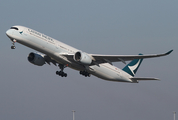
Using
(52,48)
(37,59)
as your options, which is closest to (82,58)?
(52,48)

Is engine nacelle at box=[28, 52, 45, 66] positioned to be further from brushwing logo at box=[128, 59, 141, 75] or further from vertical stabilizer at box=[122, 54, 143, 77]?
brushwing logo at box=[128, 59, 141, 75]

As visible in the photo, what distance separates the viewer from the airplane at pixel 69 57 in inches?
1663

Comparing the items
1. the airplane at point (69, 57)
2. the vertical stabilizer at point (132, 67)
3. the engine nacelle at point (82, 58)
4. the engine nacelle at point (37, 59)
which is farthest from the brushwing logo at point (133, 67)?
the engine nacelle at point (37, 59)

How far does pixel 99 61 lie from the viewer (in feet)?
154

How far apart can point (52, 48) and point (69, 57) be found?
284 cm

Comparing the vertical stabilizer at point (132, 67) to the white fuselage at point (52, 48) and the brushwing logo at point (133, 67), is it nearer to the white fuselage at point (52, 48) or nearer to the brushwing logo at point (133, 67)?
the brushwing logo at point (133, 67)

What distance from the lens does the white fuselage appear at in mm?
42156

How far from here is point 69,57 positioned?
147ft

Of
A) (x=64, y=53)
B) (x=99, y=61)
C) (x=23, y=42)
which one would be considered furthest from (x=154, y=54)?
(x=23, y=42)

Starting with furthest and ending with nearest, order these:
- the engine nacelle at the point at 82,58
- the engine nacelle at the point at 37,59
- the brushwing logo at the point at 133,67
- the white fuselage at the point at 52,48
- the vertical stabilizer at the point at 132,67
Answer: the brushwing logo at the point at 133,67, the vertical stabilizer at the point at 132,67, the engine nacelle at the point at 37,59, the engine nacelle at the point at 82,58, the white fuselage at the point at 52,48

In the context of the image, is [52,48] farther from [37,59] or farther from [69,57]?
[37,59]

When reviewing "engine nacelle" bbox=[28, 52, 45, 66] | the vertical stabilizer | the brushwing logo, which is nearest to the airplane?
"engine nacelle" bbox=[28, 52, 45, 66]

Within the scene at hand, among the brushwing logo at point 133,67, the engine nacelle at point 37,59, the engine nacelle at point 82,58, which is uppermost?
the brushwing logo at point 133,67

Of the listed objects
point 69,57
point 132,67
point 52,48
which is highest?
point 132,67
